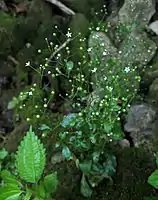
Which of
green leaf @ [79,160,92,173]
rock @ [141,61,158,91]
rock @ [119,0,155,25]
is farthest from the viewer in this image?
rock @ [119,0,155,25]

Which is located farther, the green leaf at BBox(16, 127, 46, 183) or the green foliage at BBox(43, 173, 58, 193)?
the green foliage at BBox(43, 173, 58, 193)

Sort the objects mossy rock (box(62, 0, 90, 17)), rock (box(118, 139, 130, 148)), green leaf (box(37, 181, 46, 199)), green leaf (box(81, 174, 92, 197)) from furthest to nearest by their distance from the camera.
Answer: mossy rock (box(62, 0, 90, 17))
rock (box(118, 139, 130, 148))
green leaf (box(81, 174, 92, 197))
green leaf (box(37, 181, 46, 199))

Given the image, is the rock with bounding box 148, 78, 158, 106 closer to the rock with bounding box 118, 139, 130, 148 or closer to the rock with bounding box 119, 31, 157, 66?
the rock with bounding box 119, 31, 157, 66

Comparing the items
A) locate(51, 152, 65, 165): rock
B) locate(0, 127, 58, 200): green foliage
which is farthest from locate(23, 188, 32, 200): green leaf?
locate(51, 152, 65, 165): rock

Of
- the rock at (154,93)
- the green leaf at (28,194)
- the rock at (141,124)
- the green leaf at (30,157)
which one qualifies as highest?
the rock at (154,93)

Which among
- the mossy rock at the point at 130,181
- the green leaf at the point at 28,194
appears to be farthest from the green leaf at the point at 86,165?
the green leaf at the point at 28,194

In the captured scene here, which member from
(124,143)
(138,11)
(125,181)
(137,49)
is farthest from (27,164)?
(138,11)

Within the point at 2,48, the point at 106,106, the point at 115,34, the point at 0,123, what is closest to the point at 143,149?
the point at 106,106

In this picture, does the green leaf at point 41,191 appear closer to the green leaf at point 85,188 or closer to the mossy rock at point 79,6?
the green leaf at point 85,188
